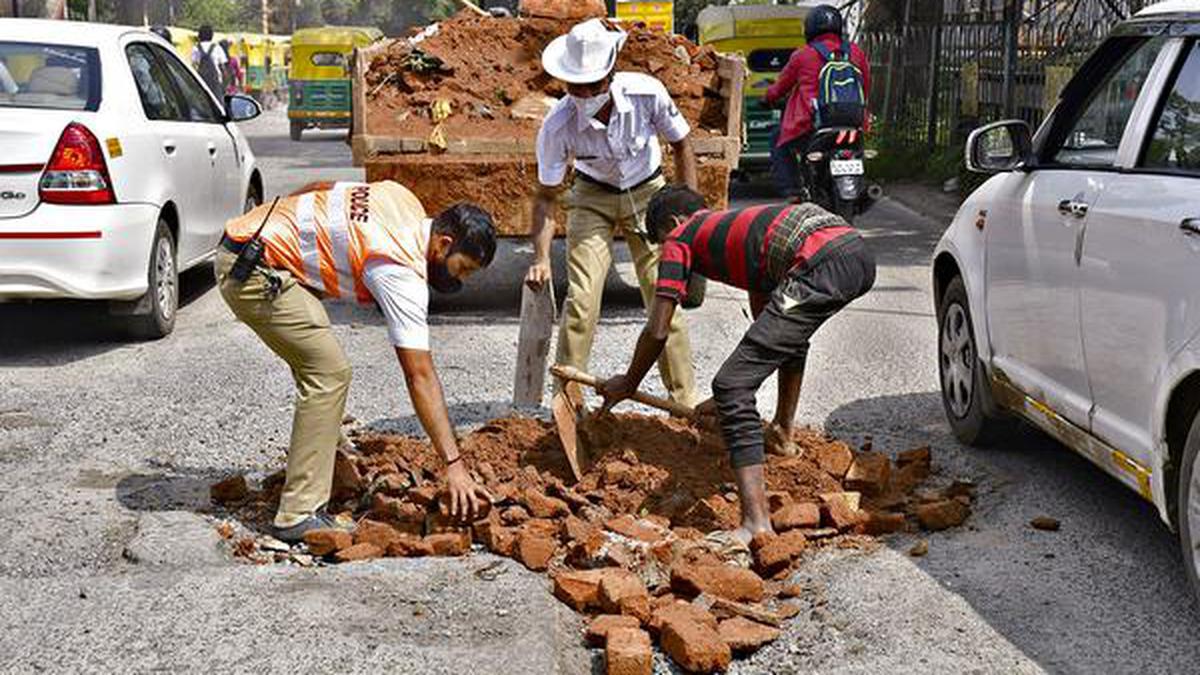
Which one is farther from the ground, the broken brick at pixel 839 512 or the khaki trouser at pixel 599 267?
the khaki trouser at pixel 599 267

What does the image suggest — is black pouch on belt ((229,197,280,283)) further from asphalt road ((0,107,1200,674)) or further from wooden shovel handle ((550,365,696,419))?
wooden shovel handle ((550,365,696,419))

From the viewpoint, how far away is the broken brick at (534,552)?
564cm

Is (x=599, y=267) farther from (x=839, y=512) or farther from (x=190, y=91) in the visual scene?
(x=190, y=91)

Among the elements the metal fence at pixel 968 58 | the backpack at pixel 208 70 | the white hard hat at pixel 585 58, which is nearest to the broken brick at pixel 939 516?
the white hard hat at pixel 585 58

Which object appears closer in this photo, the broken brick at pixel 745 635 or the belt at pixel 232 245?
the broken brick at pixel 745 635

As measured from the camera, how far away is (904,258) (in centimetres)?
1401

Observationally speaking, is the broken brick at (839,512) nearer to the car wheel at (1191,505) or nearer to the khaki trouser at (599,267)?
the car wheel at (1191,505)

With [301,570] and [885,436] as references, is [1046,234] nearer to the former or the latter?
[885,436]

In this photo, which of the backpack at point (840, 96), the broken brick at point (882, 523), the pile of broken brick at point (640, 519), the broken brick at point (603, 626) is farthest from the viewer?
the backpack at point (840, 96)

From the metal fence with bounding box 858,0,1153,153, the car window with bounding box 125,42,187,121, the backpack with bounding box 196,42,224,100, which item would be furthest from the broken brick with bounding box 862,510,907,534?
the backpack with bounding box 196,42,224,100

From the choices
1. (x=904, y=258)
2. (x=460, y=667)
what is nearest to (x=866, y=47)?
(x=904, y=258)

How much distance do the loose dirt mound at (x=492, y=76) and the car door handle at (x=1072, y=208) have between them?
517 cm

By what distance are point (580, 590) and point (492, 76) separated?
7020 mm

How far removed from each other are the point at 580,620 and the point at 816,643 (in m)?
0.73
